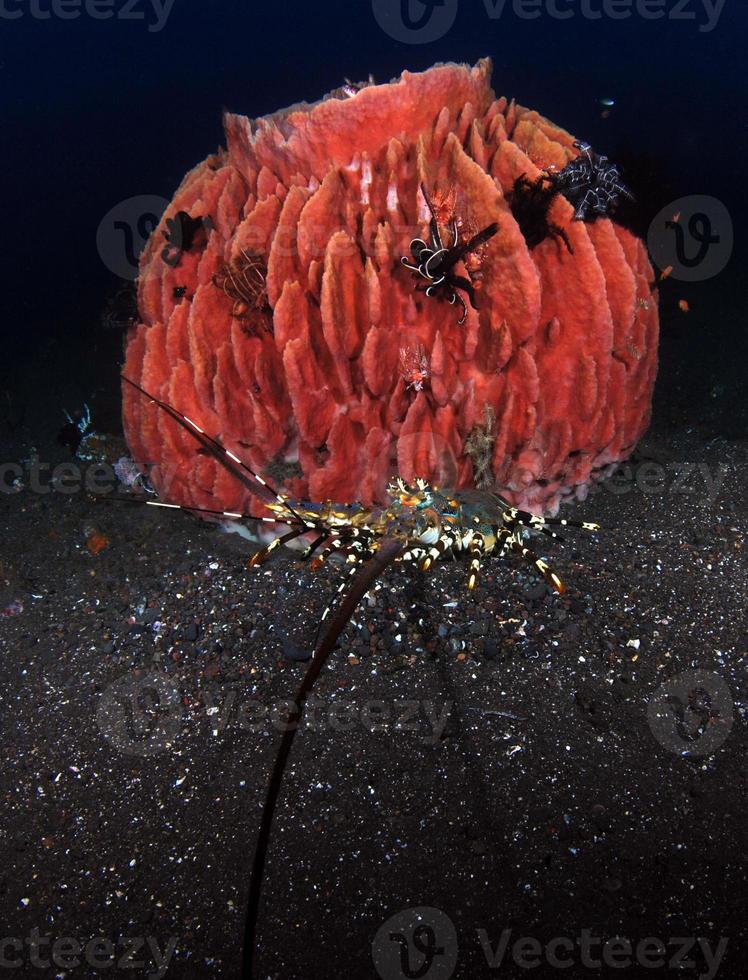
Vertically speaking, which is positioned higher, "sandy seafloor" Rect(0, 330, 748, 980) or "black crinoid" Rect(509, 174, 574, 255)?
"black crinoid" Rect(509, 174, 574, 255)

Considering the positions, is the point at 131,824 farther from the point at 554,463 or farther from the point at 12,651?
the point at 554,463

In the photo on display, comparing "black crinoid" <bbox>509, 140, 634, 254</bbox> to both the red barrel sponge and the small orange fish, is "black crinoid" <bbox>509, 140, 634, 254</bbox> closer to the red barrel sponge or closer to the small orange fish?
the red barrel sponge

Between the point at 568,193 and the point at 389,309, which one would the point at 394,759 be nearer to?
the point at 389,309

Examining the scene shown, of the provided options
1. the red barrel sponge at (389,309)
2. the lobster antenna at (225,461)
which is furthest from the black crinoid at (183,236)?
the lobster antenna at (225,461)

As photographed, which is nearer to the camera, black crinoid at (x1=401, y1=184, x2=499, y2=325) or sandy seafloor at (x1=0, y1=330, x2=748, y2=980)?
sandy seafloor at (x1=0, y1=330, x2=748, y2=980)

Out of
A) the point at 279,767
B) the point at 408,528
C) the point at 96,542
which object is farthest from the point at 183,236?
the point at 279,767

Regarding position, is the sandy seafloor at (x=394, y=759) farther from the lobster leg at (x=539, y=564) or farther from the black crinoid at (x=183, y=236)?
the black crinoid at (x=183, y=236)

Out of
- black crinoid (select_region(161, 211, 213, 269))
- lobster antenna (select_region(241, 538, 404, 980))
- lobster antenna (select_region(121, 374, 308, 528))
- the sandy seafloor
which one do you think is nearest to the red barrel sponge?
black crinoid (select_region(161, 211, 213, 269))
